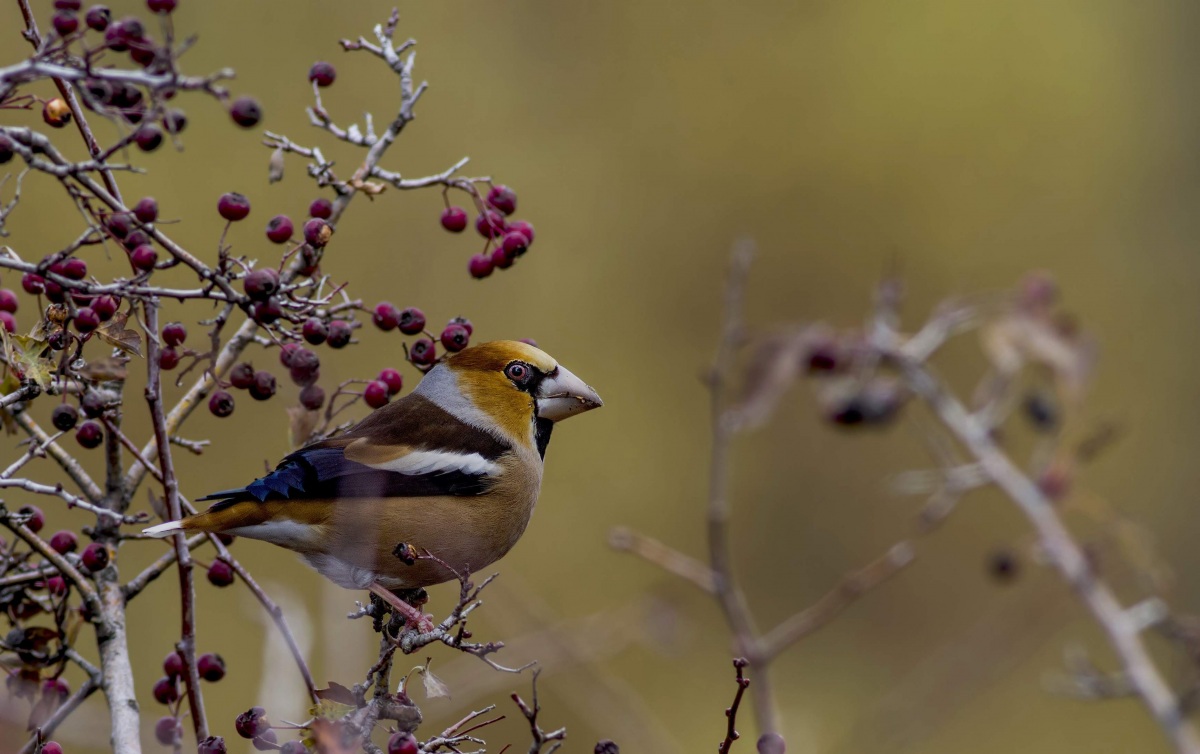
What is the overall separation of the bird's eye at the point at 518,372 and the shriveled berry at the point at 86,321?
44.8 inches

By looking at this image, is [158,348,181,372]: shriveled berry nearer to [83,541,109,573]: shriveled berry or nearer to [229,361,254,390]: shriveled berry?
[229,361,254,390]: shriveled berry

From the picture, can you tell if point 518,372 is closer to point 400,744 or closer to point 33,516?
point 33,516

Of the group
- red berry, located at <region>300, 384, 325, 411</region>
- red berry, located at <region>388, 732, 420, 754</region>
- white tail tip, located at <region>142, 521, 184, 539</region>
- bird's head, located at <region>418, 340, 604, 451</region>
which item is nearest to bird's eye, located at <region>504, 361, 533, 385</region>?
bird's head, located at <region>418, 340, 604, 451</region>

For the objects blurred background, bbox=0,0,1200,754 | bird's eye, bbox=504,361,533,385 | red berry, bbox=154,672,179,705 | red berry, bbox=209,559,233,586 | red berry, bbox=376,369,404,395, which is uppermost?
blurred background, bbox=0,0,1200,754

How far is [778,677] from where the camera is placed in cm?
812

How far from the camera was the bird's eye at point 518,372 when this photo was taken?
3.11m

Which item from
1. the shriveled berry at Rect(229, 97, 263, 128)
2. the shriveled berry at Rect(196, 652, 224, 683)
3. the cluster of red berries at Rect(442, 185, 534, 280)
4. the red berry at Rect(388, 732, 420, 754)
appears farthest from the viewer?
the shriveled berry at Rect(196, 652, 224, 683)

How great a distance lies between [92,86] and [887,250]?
7586 millimetres

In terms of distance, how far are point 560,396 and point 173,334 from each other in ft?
3.26

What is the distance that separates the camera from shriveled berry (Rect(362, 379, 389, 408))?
267cm

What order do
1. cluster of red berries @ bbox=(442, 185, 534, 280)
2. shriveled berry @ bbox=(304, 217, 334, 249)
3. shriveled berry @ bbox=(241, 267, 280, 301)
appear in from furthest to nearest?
cluster of red berries @ bbox=(442, 185, 534, 280) < shriveled berry @ bbox=(304, 217, 334, 249) < shriveled berry @ bbox=(241, 267, 280, 301)

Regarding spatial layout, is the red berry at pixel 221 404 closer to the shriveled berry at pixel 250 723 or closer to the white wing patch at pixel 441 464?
the white wing patch at pixel 441 464

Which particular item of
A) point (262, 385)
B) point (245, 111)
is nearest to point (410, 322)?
point (262, 385)

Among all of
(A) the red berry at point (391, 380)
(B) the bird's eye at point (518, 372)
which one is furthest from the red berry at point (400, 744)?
(B) the bird's eye at point (518, 372)
